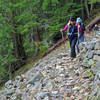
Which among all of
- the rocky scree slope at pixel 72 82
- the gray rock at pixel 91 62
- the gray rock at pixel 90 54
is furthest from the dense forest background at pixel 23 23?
the gray rock at pixel 91 62

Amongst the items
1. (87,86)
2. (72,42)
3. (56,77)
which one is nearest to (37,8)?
(72,42)

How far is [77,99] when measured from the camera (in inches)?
175

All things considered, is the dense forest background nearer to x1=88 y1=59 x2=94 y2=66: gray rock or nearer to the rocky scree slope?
the rocky scree slope

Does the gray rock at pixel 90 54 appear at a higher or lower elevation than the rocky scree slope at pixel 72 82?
higher

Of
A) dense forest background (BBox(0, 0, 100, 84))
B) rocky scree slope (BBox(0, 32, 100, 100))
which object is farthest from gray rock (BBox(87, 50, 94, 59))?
dense forest background (BBox(0, 0, 100, 84))

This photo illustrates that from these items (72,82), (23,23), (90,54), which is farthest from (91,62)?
(23,23)

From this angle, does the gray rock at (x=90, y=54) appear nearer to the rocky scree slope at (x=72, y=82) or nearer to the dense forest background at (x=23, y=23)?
the rocky scree slope at (x=72, y=82)

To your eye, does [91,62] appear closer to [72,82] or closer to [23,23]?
[72,82]

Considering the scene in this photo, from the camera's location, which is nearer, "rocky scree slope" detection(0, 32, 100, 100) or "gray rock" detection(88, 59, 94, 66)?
"rocky scree slope" detection(0, 32, 100, 100)

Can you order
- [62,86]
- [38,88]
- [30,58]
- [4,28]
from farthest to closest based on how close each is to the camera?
[30,58]
[4,28]
[38,88]
[62,86]

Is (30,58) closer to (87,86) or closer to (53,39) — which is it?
(53,39)

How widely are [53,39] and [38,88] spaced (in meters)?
12.0

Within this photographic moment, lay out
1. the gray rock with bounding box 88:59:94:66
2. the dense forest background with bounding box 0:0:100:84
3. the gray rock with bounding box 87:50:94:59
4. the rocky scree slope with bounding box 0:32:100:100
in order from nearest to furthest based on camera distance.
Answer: the rocky scree slope with bounding box 0:32:100:100
the gray rock with bounding box 88:59:94:66
the gray rock with bounding box 87:50:94:59
the dense forest background with bounding box 0:0:100:84

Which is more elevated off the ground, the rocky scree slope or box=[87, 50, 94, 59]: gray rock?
box=[87, 50, 94, 59]: gray rock
